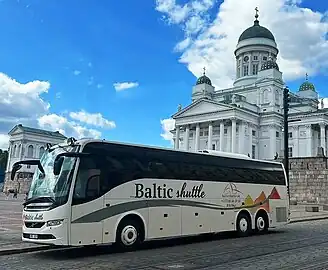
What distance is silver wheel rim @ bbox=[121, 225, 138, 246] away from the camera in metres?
11.2

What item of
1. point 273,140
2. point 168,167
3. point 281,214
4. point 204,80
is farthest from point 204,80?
point 168,167

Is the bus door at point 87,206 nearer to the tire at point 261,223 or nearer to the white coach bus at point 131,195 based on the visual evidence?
the white coach bus at point 131,195

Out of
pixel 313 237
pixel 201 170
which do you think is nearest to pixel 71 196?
pixel 201 170

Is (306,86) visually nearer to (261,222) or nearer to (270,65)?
(270,65)

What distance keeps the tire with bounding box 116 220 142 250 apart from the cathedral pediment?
6916 cm

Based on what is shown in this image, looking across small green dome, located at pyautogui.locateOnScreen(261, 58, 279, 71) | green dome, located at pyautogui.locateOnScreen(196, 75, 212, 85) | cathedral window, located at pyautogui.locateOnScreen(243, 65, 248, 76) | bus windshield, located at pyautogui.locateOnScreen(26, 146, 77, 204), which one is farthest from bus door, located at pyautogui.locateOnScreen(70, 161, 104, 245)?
green dome, located at pyautogui.locateOnScreen(196, 75, 212, 85)

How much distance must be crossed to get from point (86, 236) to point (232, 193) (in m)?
6.39

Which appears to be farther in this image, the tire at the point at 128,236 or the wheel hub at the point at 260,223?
the wheel hub at the point at 260,223

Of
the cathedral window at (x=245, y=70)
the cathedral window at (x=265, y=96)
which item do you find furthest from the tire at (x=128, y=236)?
the cathedral window at (x=245, y=70)

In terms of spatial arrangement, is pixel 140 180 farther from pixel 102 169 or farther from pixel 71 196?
pixel 71 196

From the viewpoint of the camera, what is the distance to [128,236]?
11336 mm

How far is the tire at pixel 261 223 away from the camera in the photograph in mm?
16125

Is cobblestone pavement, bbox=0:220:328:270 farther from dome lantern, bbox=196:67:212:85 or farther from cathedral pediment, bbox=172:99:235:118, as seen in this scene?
dome lantern, bbox=196:67:212:85

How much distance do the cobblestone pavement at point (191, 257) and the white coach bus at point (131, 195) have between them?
1.54ft
